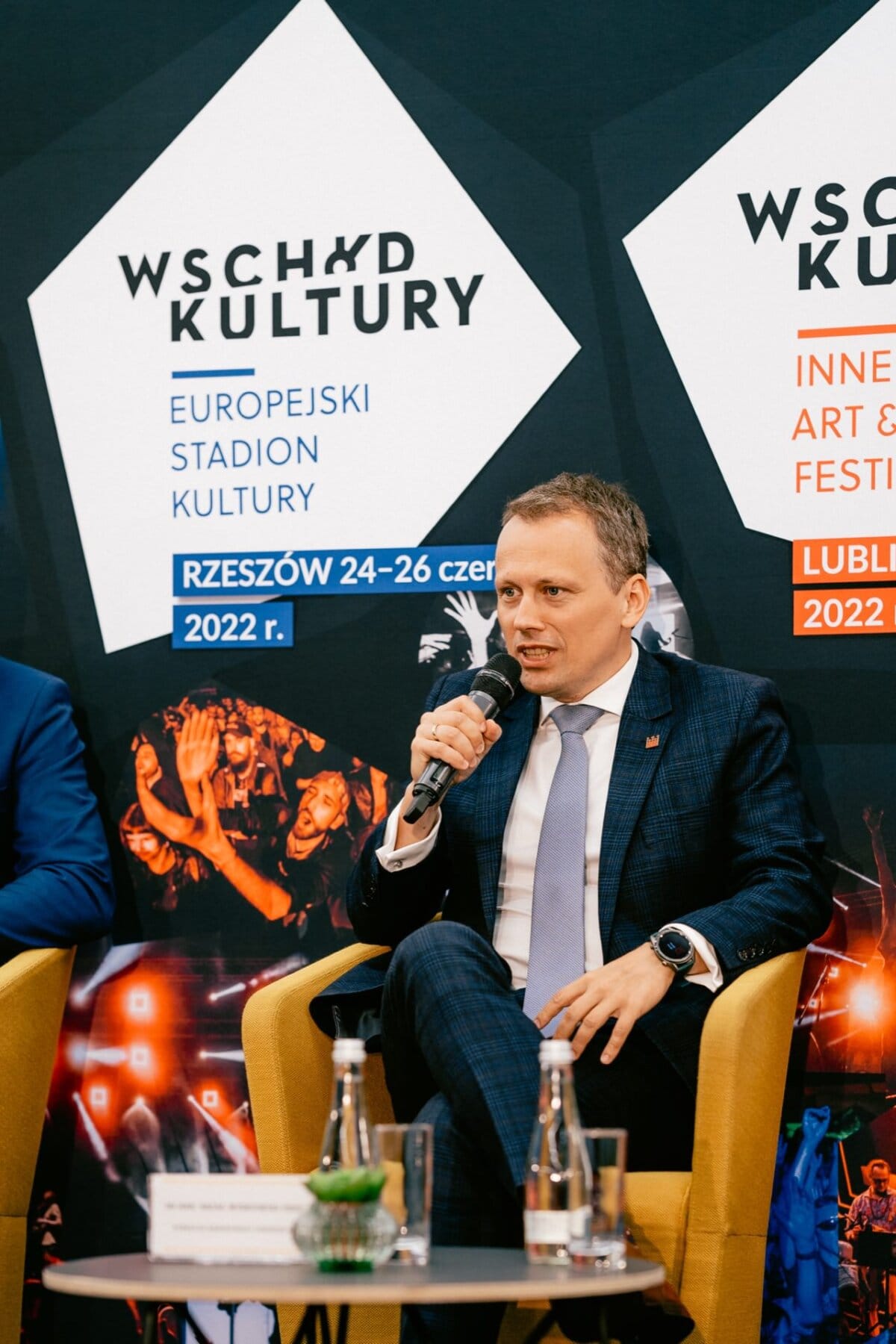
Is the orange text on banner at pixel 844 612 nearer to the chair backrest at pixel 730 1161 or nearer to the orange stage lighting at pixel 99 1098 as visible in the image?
the chair backrest at pixel 730 1161

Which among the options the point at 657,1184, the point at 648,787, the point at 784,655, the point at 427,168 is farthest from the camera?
the point at 427,168

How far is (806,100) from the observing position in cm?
313

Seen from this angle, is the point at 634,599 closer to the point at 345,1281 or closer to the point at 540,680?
the point at 540,680

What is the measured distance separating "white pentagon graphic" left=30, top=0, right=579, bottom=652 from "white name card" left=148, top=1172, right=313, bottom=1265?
5.90 ft

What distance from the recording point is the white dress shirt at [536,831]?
2736 millimetres

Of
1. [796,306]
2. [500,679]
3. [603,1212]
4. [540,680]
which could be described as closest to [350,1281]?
[603,1212]

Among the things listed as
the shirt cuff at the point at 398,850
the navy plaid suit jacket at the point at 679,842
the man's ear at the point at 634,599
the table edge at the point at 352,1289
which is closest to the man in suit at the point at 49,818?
the navy plaid suit jacket at the point at 679,842

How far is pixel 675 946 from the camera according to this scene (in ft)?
8.21

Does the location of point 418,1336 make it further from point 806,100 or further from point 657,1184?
point 806,100

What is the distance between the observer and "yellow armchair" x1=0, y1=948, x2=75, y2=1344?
282 cm

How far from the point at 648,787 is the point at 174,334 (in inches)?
61.1

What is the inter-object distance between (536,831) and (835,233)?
1350 millimetres

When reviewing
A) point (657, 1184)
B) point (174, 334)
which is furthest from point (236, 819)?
point (657, 1184)

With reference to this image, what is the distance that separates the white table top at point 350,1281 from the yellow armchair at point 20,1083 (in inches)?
42.7
